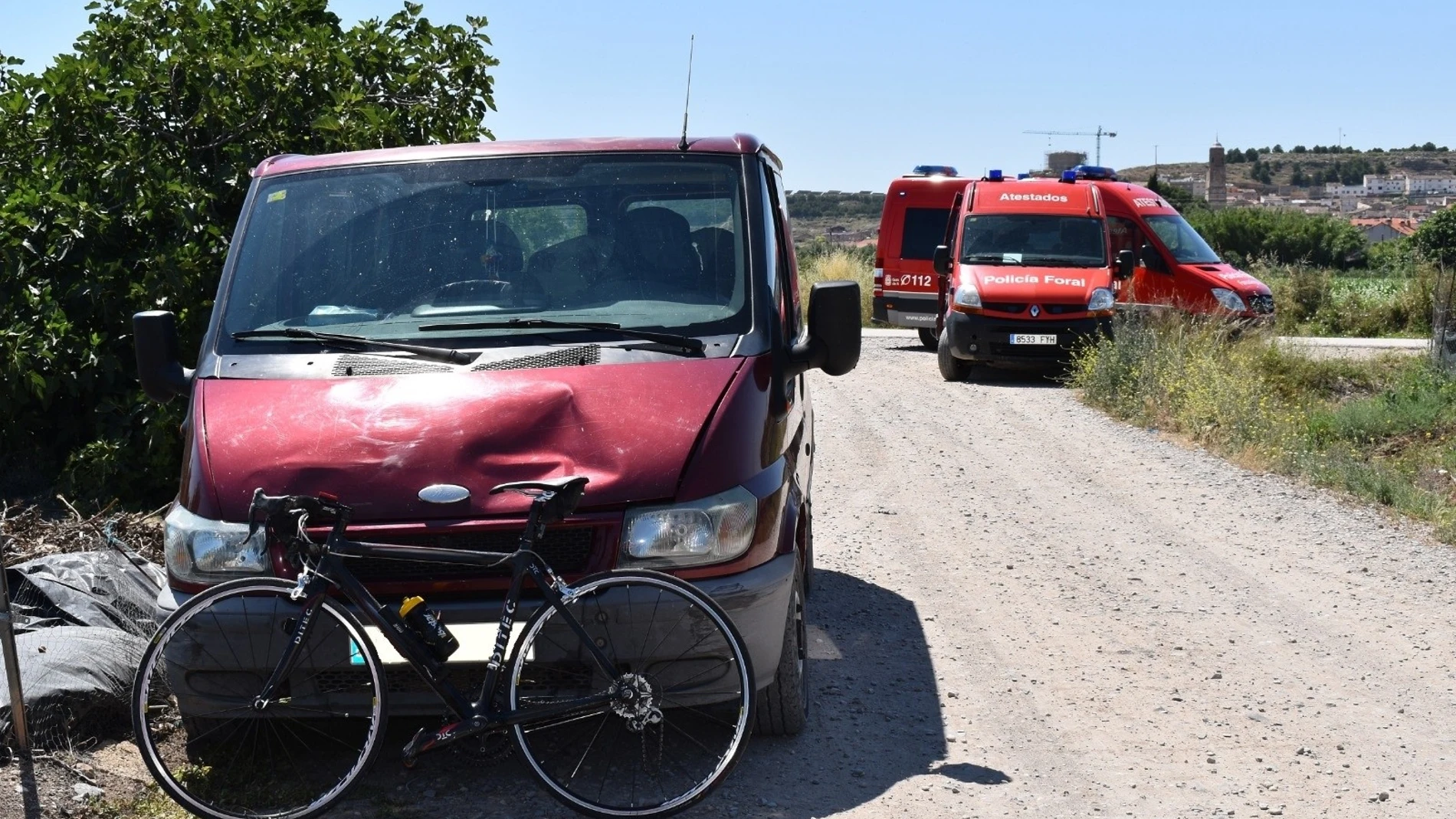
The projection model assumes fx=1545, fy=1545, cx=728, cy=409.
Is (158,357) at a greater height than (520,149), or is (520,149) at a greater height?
(520,149)

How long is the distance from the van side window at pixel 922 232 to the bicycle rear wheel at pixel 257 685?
18296 mm

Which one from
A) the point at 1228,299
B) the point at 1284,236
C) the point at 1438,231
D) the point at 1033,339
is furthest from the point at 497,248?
the point at 1284,236

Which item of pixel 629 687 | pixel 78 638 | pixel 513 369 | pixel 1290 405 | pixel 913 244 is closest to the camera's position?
pixel 629 687

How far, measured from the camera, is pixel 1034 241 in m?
18.2

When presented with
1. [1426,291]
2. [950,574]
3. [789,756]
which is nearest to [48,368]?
[950,574]

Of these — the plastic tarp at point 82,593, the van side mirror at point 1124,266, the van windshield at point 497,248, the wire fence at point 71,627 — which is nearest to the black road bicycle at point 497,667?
the wire fence at point 71,627

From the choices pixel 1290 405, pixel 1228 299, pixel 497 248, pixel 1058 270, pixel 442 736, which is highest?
pixel 497 248

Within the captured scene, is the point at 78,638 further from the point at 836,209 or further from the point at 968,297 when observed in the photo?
the point at 836,209

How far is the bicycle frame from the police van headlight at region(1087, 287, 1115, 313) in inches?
538

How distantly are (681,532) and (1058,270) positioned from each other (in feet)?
45.3

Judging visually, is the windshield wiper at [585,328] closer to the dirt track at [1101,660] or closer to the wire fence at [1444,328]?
the dirt track at [1101,660]

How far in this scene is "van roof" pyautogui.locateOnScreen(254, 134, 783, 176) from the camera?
565 centimetres

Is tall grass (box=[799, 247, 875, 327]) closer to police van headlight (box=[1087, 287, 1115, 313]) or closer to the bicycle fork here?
police van headlight (box=[1087, 287, 1115, 313])

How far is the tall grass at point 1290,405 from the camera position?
35.0 ft
